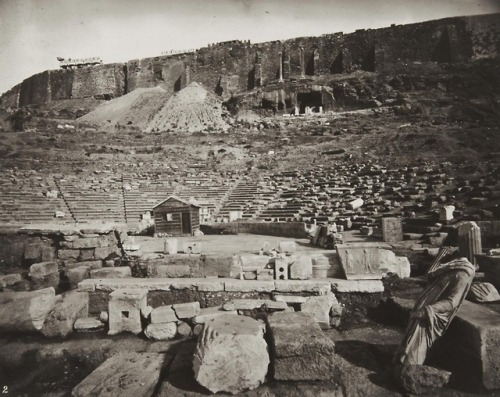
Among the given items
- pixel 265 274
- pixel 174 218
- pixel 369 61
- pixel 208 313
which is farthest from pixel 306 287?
pixel 369 61

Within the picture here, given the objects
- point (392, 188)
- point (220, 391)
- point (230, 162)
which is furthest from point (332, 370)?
point (230, 162)

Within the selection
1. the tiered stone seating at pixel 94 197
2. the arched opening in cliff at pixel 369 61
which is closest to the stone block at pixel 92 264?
the tiered stone seating at pixel 94 197

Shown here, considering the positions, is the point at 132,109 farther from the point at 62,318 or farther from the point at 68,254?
the point at 62,318

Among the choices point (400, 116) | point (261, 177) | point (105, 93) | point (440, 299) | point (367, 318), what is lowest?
point (367, 318)

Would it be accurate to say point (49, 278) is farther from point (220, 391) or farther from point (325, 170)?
point (325, 170)

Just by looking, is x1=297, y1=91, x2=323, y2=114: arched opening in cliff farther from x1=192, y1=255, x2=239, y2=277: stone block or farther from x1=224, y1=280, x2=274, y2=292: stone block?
x1=224, y1=280, x2=274, y2=292: stone block

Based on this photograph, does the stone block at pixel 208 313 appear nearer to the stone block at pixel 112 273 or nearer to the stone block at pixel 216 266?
the stone block at pixel 216 266

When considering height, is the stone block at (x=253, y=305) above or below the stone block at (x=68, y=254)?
below
